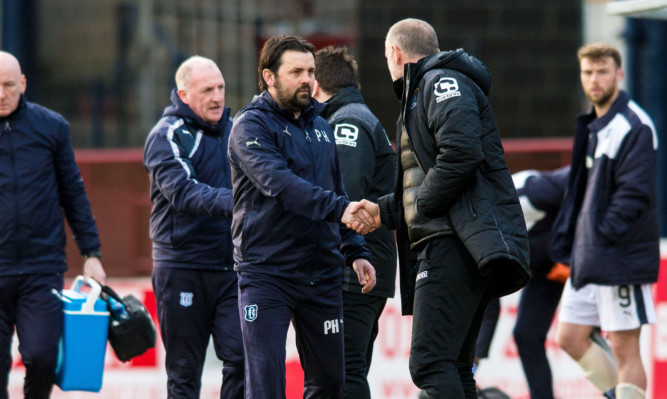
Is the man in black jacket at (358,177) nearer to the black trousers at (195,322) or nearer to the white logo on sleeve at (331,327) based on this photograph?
the white logo on sleeve at (331,327)

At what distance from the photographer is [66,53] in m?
28.2

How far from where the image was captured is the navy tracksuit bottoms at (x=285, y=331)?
5.87 metres

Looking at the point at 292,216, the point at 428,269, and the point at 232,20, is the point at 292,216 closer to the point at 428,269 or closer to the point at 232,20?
the point at 428,269

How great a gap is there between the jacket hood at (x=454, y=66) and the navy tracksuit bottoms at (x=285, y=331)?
1.07 metres

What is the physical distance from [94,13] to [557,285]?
20.6 metres

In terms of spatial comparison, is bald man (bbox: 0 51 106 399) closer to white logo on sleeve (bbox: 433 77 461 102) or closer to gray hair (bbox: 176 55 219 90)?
gray hair (bbox: 176 55 219 90)

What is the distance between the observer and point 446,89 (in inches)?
224

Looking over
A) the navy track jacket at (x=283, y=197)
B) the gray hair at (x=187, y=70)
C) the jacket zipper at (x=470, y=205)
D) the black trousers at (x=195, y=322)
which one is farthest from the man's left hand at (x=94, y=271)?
the jacket zipper at (x=470, y=205)

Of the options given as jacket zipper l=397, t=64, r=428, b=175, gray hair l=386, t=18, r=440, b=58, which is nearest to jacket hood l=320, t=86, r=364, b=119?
gray hair l=386, t=18, r=440, b=58

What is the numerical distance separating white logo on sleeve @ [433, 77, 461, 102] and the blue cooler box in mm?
2278

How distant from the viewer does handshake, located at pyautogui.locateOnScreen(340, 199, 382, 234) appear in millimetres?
5824

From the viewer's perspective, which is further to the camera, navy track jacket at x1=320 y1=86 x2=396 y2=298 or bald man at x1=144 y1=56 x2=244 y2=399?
bald man at x1=144 y1=56 x2=244 y2=399

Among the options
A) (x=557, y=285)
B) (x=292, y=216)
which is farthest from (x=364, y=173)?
(x=557, y=285)

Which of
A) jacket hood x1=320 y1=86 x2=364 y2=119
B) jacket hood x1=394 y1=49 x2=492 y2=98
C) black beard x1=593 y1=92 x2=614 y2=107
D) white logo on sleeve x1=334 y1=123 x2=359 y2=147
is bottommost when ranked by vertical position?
white logo on sleeve x1=334 y1=123 x2=359 y2=147
